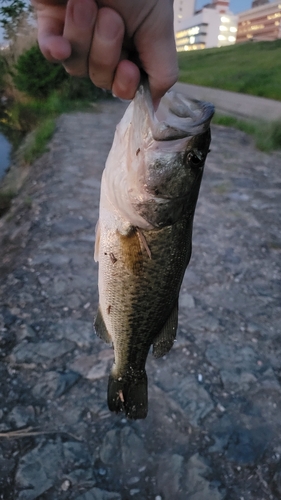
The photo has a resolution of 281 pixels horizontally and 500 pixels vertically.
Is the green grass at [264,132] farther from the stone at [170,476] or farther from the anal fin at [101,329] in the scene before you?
the anal fin at [101,329]

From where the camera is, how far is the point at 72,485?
7.97ft

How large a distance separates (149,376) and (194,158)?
1.99m

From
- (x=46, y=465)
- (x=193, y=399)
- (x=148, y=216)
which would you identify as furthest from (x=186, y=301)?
(x=148, y=216)

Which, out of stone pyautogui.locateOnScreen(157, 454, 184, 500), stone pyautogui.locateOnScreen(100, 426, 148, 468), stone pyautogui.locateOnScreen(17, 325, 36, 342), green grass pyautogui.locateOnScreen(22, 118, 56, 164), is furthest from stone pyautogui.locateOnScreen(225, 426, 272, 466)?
green grass pyautogui.locateOnScreen(22, 118, 56, 164)

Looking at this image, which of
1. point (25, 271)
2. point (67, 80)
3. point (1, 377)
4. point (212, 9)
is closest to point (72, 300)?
point (25, 271)

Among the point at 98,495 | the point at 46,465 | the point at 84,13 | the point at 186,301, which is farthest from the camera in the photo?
the point at 186,301

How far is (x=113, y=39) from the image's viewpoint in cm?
121

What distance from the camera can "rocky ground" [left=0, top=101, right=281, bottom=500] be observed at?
251 centimetres

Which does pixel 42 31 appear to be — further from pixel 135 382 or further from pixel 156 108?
pixel 135 382

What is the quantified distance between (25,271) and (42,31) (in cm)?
323

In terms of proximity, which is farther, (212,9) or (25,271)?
(212,9)

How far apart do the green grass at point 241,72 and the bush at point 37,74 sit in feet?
Answer: 31.4

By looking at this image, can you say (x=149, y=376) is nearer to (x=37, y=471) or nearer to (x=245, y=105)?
(x=37, y=471)

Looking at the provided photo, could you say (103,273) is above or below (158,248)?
below
